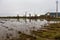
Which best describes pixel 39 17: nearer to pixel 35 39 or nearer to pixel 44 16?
pixel 44 16

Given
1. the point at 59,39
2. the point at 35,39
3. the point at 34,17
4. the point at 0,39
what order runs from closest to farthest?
the point at 59,39 → the point at 0,39 → the point at 35,39 → the point at 34,17

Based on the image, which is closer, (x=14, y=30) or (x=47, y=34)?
(x=47, y=34)

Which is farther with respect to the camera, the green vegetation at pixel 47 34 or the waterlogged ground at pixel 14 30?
the waterlogged ground at pixel 14 30

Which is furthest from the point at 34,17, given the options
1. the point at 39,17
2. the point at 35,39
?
the point at 35,39

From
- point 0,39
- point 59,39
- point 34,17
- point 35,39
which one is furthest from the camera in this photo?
Result: point 34,17

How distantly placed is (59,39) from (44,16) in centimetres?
3889

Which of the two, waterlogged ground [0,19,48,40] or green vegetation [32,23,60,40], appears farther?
waterlogged ground [0,19,48,40]

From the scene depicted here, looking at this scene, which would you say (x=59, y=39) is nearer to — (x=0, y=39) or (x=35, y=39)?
(x=35, y=39)

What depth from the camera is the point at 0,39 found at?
8.84 metres

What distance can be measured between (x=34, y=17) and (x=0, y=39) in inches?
1496

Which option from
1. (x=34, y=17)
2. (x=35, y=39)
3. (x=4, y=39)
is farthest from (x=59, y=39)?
(x=34, y=17)

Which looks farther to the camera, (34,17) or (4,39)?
(34,17)

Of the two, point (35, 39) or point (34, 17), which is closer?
point (35, 39)

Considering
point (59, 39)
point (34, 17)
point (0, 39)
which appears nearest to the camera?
point (59, 39)
